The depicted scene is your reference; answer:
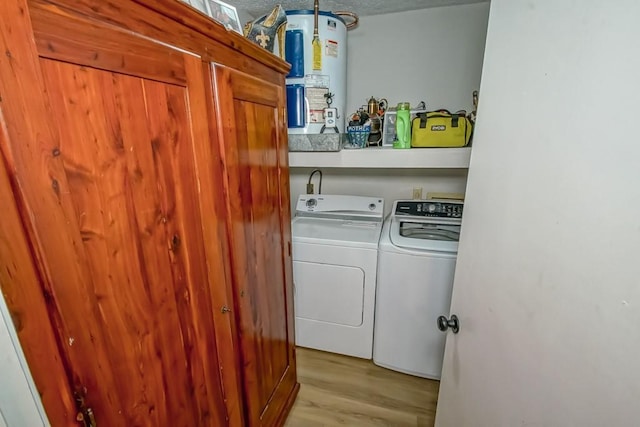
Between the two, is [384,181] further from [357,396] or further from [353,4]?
[357,396]

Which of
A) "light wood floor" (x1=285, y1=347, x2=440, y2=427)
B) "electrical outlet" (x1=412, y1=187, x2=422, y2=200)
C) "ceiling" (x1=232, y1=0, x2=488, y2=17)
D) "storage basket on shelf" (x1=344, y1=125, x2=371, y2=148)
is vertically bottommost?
"light wood floor" (x1=285, y1=347, x2=440, y2=427)

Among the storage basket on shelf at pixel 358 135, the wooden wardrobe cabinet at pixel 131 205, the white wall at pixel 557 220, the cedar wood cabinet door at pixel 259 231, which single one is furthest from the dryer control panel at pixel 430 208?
the wooden wardrobe cabinet at pixel 131 205

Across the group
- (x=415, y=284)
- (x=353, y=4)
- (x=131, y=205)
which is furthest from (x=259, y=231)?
(x=353, y=4)

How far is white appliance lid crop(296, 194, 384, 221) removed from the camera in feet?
6.81

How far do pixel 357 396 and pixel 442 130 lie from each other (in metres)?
1.71

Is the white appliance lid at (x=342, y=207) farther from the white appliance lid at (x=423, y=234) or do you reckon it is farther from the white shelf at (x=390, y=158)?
the white shelf at (x=390, y=158)

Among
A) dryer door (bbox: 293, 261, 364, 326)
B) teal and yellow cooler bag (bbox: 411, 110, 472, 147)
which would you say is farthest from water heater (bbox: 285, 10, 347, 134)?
dryer door (bbox: 293, 261, 364, 326)

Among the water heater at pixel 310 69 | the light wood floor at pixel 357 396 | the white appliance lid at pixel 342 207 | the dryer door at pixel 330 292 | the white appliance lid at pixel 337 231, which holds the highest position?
the water heater at pixel 310 69

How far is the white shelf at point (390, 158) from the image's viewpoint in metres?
1.67

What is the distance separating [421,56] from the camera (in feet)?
6.74

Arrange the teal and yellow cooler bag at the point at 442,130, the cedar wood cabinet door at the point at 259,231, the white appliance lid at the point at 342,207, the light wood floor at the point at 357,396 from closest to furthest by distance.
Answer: the cedar wood cabinet door at the point at 259,231 → the light wood floor at the point at 357,396 → the teal and yellow cooler bag at the point at 442,130 → the white appliance lid at the point at 342,207

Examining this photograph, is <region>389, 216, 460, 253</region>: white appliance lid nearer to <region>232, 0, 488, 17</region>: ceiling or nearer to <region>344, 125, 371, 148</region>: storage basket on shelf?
<region>344, 125, 371, 148</region>: storage basket on shelf

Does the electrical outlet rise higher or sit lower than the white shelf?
lower

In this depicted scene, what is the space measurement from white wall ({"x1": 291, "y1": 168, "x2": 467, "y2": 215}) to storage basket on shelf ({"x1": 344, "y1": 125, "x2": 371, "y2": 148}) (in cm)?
43
